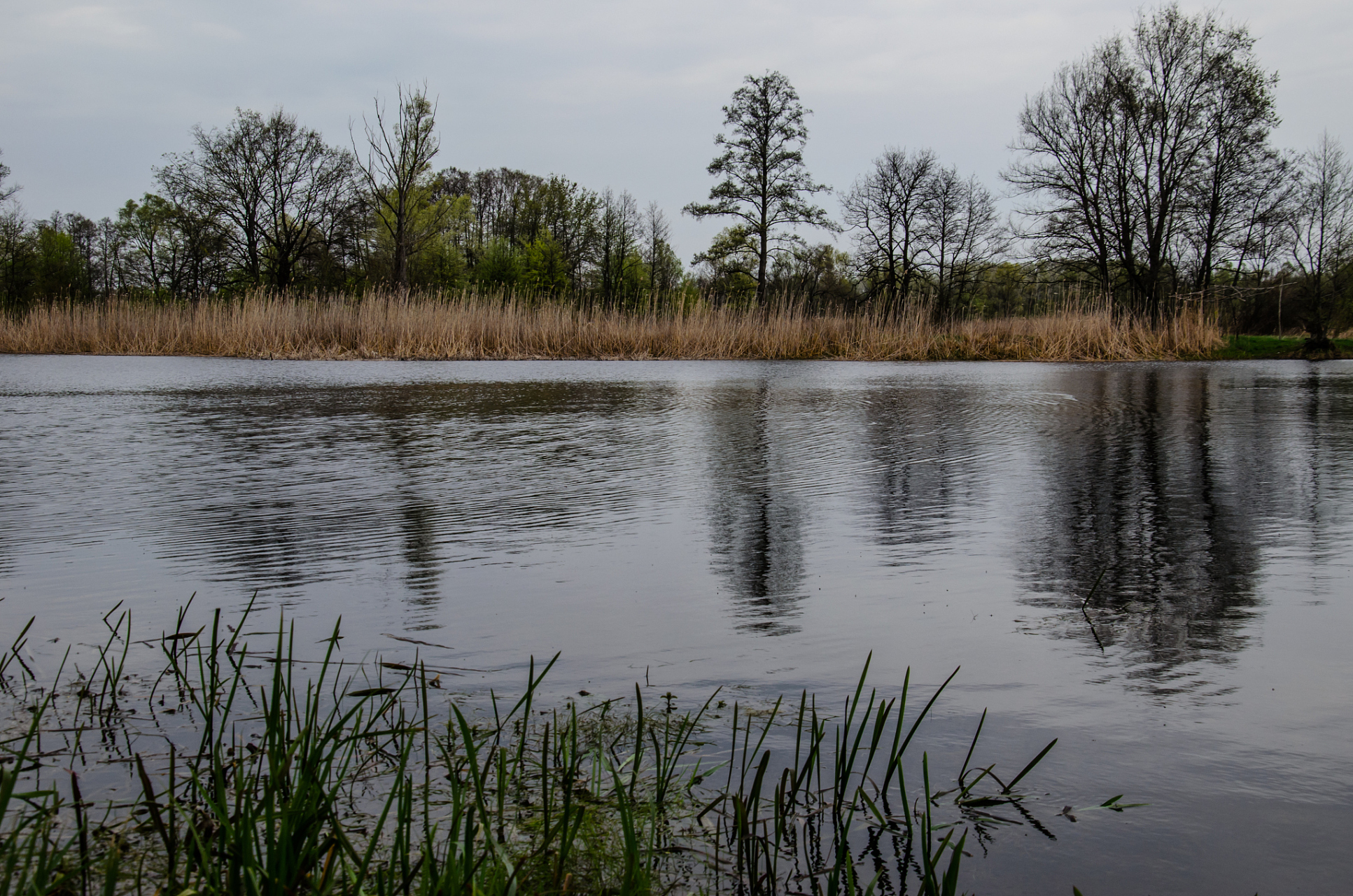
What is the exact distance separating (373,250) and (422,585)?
4694 centimetres

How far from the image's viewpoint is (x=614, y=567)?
249cm

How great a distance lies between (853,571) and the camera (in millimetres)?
2486

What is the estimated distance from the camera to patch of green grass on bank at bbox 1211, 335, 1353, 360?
22.3 meters

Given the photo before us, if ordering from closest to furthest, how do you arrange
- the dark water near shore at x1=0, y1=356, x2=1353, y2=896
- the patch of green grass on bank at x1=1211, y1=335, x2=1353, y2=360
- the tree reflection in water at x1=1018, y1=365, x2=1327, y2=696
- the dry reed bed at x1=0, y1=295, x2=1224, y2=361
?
the dark water near shore at x1=0, y1=356, x2=1353, y2=896, the tree reflection in water at x1=1018, y1=365, x2=1327, y2=696, the dry reed bed at x1=0, y1=295, x2=1224, y2=361, the patch of green grass on bank at x1=1211, y1=335, x2=1353, y2=360

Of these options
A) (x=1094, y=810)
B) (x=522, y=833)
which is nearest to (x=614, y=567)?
(x=522, y=833)

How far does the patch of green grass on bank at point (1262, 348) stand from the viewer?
22288mm

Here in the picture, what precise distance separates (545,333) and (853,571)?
16369mm

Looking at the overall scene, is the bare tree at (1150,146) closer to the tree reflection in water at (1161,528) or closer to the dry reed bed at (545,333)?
the dry reed bed at (545,333)

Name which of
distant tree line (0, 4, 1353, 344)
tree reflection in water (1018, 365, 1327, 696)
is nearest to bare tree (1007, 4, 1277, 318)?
distant tree line (0, 4, 1353, 344)

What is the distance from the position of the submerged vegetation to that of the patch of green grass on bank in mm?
23100

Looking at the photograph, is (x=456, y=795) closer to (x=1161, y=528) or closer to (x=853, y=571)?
(x=853, y=571)

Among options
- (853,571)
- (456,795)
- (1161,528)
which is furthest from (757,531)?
(456,795)

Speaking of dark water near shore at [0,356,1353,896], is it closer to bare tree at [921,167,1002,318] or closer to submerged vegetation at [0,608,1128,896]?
submerged vegetation at [0,608,1128,896]

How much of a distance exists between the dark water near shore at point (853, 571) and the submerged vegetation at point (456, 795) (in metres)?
0.12
